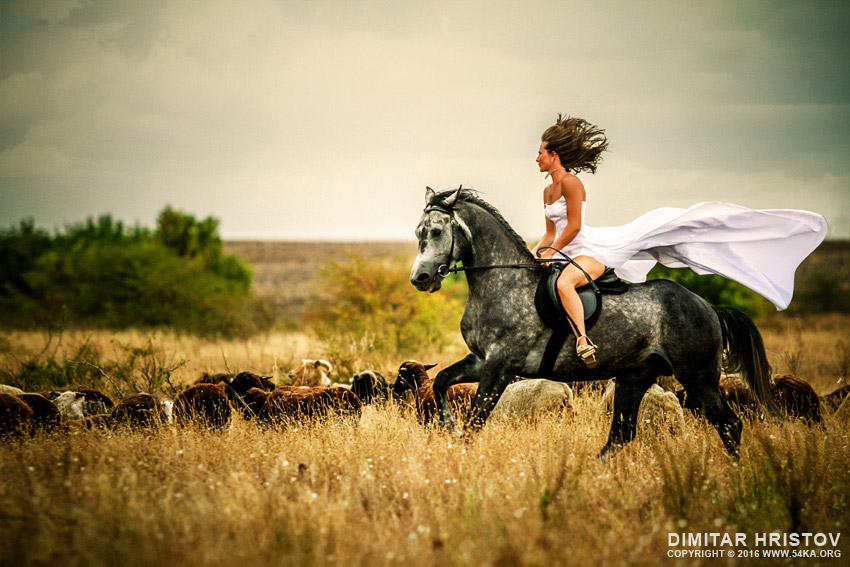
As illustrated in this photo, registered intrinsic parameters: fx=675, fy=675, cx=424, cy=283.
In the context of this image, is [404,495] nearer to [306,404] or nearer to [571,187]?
[571,187]

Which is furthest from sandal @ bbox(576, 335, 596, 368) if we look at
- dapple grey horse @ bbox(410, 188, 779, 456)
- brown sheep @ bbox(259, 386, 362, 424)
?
brown sheep @ bbox(259, 386, 362, 424)

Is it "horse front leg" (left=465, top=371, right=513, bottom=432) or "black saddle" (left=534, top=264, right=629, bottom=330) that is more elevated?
"black saddle" (left=534, top=264, right=629, bottom=330)

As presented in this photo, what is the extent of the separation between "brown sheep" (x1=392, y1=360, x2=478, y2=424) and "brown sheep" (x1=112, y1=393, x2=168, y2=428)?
2907mm

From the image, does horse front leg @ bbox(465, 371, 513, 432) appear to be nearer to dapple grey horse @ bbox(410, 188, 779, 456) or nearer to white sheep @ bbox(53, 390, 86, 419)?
dapple grey horse @ bbox(410, 188, 779, 456)

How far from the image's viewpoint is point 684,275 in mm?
23016

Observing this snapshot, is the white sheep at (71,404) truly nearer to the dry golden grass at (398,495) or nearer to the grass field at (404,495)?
the grass field at (404,495)

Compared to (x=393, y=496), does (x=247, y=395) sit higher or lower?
higher

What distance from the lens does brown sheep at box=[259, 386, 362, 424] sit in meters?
7.70

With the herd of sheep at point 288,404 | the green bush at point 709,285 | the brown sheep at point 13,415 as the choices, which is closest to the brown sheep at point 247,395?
the herd of sheep at point 288,404

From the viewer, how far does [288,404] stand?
780 cm

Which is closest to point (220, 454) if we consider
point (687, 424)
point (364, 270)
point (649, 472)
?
point (649, 472)

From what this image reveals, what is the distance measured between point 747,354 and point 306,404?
4805 millimetres

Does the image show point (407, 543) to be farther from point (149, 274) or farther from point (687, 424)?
point (149, 274)

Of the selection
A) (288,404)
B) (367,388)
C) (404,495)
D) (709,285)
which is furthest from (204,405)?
(709,285)
